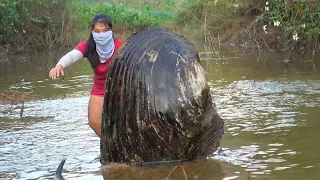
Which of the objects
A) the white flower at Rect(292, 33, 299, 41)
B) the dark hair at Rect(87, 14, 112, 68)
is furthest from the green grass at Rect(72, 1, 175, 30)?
the dark hair at Rect(87, 14, 112, 68)

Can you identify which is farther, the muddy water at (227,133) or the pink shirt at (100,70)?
the pink shirt at (100,70)

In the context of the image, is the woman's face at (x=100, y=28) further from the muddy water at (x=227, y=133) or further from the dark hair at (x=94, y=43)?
the muddy water at (x=227, y=133)

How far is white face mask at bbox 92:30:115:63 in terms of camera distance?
19.7ft

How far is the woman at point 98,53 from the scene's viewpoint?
6020 millimetres

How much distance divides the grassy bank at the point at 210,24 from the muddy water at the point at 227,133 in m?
3.80

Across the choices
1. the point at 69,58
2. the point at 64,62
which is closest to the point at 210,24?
the point at 69,58

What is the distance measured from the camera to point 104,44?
6047mm

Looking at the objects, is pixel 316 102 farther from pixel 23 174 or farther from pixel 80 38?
pixel 80 38

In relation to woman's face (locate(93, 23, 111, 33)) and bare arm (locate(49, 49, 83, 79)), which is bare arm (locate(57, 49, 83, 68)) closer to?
bare arm (locate(49, 49, 83, 79))

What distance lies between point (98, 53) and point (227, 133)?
186 cm

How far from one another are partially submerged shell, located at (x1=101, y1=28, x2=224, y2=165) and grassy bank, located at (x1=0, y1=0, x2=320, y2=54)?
33.0ft

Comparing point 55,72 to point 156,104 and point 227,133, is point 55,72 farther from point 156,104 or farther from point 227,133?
point 227,133

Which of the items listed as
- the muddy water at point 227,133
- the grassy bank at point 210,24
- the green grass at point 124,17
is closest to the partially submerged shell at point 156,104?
the muddy water at point 227,133

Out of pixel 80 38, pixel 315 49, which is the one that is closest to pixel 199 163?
pixel 315 49
